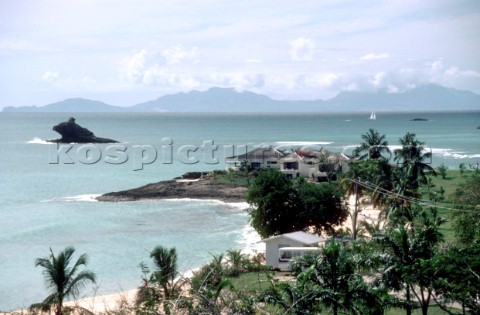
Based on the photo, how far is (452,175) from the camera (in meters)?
61.3

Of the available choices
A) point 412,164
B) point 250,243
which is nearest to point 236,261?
point 250,243

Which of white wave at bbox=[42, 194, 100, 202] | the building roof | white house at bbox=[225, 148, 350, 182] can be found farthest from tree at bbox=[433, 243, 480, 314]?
white wave at bbox=[42, 194, 100, 202]

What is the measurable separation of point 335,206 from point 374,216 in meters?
10.3

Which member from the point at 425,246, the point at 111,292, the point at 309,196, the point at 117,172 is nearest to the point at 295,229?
the point at 309,196

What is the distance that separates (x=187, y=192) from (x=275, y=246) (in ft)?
88.6

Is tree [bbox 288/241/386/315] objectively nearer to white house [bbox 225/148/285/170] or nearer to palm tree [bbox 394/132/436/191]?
palm tree [bbox 394/132/436/191]

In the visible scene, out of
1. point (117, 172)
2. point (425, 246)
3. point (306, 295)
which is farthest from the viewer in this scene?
point (117, 172)

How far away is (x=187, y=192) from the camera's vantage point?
54.8m

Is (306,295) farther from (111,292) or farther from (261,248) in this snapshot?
(261,248)

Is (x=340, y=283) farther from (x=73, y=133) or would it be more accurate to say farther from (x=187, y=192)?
(x=73, y=133)

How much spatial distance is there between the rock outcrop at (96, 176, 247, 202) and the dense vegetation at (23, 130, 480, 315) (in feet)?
57.9

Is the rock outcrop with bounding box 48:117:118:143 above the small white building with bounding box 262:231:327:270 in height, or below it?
above

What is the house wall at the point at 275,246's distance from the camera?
2844 centimetres

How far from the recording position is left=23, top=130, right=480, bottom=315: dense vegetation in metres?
14.9
